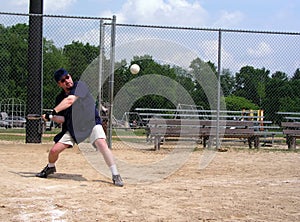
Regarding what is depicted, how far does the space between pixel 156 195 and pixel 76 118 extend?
1.89m

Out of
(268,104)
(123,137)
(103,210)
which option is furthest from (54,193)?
(268,104)

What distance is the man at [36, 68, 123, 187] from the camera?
272 inches

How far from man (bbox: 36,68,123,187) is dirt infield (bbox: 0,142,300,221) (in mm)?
483

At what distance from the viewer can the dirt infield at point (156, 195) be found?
186 inches

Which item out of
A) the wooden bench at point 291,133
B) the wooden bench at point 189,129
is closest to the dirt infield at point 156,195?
the wooden bench at point 189,129

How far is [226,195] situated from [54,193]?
2.06m

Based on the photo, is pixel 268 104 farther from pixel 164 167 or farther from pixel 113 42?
pixel 164 167

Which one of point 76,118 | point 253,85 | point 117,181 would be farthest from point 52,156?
point 253,85

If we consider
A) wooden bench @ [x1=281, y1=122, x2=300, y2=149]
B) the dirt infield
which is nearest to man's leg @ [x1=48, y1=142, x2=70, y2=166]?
the dirt infield

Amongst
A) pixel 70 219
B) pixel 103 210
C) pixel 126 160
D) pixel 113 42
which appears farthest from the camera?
pixel 113 42

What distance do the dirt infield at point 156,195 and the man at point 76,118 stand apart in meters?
0.48

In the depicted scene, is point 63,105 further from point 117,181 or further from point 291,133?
point 291,133

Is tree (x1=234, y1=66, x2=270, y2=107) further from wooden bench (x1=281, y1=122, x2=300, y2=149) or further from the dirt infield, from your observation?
the dirt infield

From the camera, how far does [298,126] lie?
1496 centimetres
